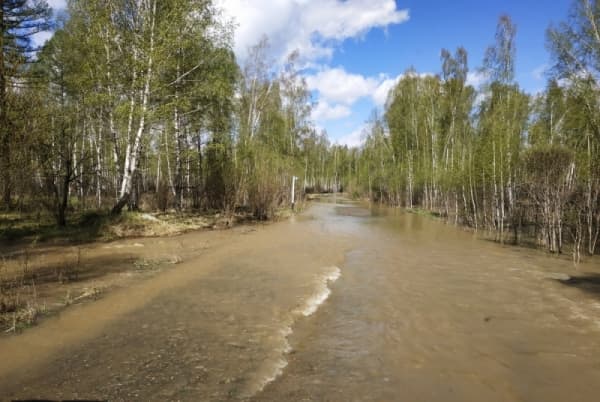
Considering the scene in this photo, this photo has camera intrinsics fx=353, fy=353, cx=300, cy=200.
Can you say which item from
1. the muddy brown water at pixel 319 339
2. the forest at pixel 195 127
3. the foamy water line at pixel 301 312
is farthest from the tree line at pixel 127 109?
the foamy water line at pixel 301 312

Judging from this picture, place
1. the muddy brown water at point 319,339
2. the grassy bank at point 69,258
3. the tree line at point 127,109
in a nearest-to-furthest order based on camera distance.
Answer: the muddy brown water at point 319,339, the grassy bank at point 69,258, the tree line at point 127,109

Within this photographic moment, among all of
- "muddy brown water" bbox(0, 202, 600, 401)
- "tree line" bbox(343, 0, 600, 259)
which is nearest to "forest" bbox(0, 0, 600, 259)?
"tree line" bbox(343, 0, 600, 259)

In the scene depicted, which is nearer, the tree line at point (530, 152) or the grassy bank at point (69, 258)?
the grassy bank at point (69, 258)

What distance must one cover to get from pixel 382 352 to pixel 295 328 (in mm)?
1369

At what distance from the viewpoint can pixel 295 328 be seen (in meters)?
5.44

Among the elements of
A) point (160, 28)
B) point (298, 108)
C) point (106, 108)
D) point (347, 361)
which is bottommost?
point (347, 361)

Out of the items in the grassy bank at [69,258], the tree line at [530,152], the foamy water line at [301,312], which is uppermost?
the tree line at [530,152]

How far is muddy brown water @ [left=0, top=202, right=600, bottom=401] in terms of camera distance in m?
3.78

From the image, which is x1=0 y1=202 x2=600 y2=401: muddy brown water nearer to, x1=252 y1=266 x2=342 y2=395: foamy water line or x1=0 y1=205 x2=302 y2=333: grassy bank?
x1=252 y1=266 x2=342 y2=395: foamy water line

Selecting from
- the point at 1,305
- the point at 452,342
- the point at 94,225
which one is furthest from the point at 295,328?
the point at 94,225

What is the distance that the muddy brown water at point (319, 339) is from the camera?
3.78 metres

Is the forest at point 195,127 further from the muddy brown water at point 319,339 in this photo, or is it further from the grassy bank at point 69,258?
the muddy brown water at point 319,339

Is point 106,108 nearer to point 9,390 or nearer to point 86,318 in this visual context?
point 86,318

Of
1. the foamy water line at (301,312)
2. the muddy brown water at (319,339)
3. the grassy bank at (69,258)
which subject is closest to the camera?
the muddy brown water at (319,339)
